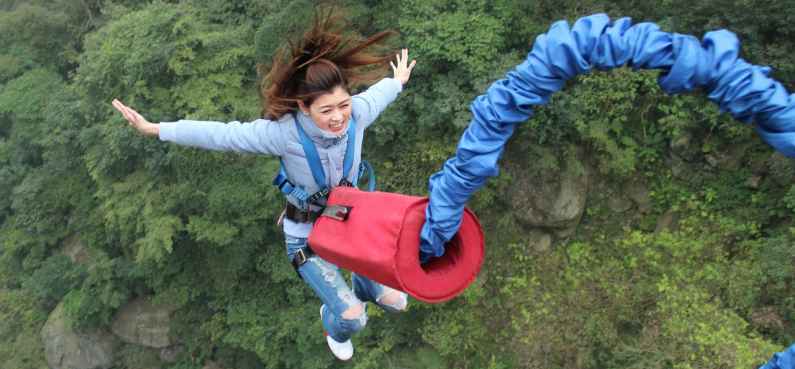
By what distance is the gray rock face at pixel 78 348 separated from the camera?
1424 centimetres

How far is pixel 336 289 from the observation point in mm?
3557

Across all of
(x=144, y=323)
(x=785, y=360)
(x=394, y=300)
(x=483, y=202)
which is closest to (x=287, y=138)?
(x=394, y=300)

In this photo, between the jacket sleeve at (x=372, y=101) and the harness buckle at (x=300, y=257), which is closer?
the jacket sleeve at (x=372, y=101)

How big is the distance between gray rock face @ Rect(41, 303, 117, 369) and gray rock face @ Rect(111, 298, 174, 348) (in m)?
0.70

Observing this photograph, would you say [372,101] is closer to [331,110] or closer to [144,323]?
[331,110]

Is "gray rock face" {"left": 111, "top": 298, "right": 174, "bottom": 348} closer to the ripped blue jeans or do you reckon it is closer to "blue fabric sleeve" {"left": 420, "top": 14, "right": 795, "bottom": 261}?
the ripped blue jeans

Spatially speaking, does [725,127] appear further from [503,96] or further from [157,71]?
[157,71]

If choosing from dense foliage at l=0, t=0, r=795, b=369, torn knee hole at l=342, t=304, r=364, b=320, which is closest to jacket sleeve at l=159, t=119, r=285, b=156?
torn knee hole at l=342, t=304, r=364, b=320

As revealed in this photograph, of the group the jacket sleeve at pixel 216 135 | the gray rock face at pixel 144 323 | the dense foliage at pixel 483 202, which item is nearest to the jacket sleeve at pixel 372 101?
the jacket sleeve at pixel 216 135

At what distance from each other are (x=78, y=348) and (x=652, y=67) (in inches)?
618

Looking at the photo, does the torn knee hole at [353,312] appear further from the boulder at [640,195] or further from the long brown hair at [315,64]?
the boulder at [640,195]

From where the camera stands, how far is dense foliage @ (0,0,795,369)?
7.78 m

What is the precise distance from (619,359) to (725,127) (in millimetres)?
3434

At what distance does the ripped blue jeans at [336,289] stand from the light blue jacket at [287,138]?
56cm
